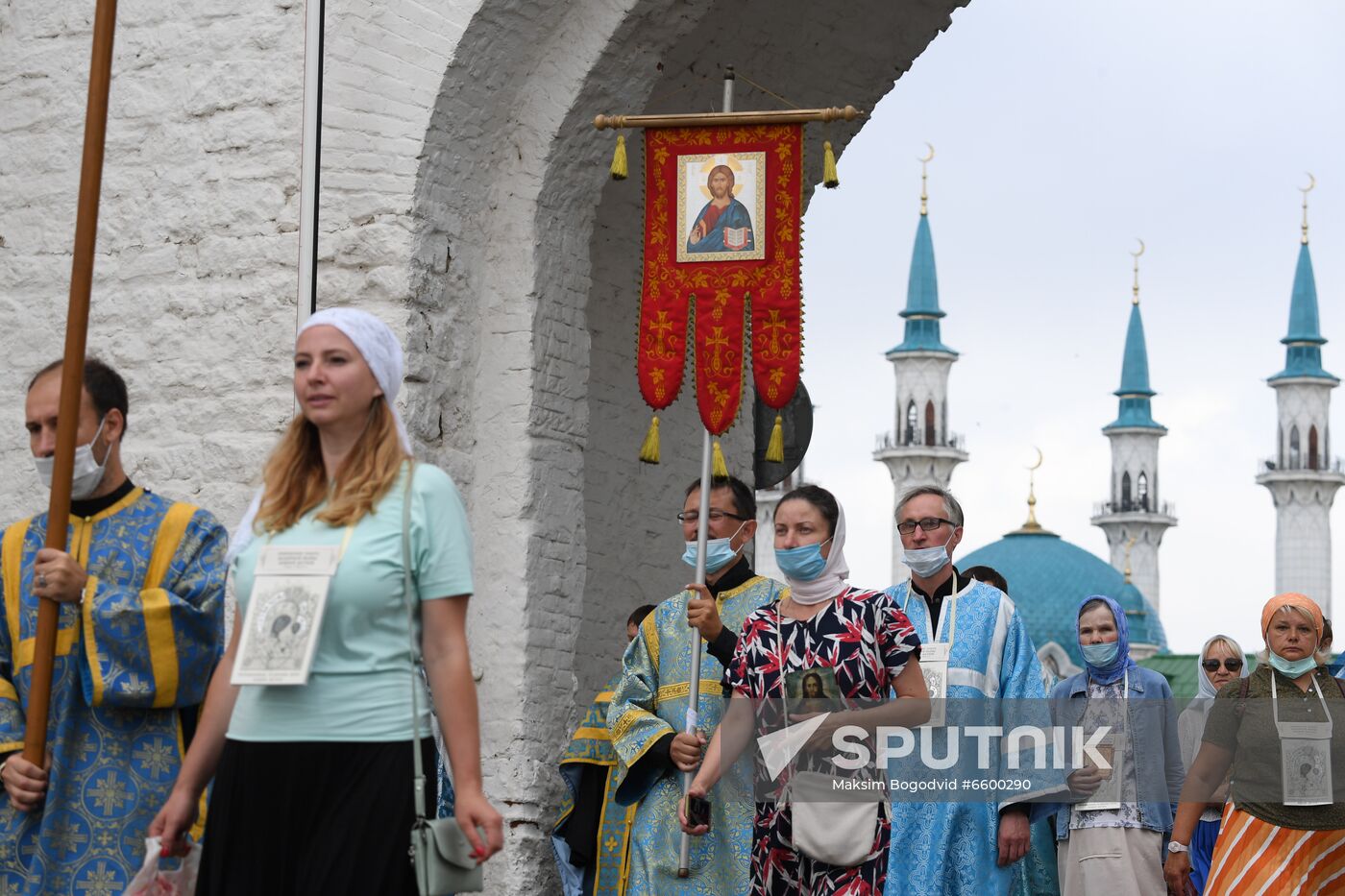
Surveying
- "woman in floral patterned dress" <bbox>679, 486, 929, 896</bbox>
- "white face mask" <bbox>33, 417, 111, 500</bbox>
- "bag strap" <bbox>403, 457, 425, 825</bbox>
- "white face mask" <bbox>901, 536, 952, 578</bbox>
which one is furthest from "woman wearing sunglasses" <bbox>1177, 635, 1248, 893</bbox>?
"bag strap" <bbox>403, 457, 425, 825</bbox>

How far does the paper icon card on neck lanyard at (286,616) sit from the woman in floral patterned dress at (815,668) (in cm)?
216

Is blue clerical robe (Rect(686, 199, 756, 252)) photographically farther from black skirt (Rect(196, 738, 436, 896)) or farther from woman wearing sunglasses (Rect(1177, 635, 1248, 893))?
black skirt (Rect(196, 738, 436, 896))

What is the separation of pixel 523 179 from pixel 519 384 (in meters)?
0.77

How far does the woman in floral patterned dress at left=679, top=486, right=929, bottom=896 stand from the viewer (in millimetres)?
5895

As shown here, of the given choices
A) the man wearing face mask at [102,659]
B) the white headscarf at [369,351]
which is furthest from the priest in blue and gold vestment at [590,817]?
the white headscarf at [369,351]

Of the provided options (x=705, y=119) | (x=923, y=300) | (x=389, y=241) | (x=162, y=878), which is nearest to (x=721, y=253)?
(x=705, y=119)

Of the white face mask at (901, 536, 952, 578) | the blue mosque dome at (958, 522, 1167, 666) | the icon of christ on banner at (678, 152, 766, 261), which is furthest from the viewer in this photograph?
the blue mosque dome at (958, 522, 1167, 666)

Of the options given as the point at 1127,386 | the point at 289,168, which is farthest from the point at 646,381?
→ the point at 1127,386

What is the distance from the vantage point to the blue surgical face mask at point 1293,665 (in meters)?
7.20

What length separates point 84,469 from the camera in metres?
5.05

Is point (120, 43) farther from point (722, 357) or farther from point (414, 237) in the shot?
point (722, 357)

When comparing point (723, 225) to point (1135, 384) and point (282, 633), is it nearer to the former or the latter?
point (282, 633)

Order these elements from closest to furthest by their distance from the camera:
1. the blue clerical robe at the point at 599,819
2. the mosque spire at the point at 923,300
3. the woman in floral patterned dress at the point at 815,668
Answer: the woman in floral patterned dress at the point at 815,668, the blue clerical robe at the point at 599,819, the mosque spire at the point at 923,300

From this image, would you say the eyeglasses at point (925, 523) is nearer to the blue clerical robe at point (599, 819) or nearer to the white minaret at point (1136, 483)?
the blue clerical robe at point (599, 819)
